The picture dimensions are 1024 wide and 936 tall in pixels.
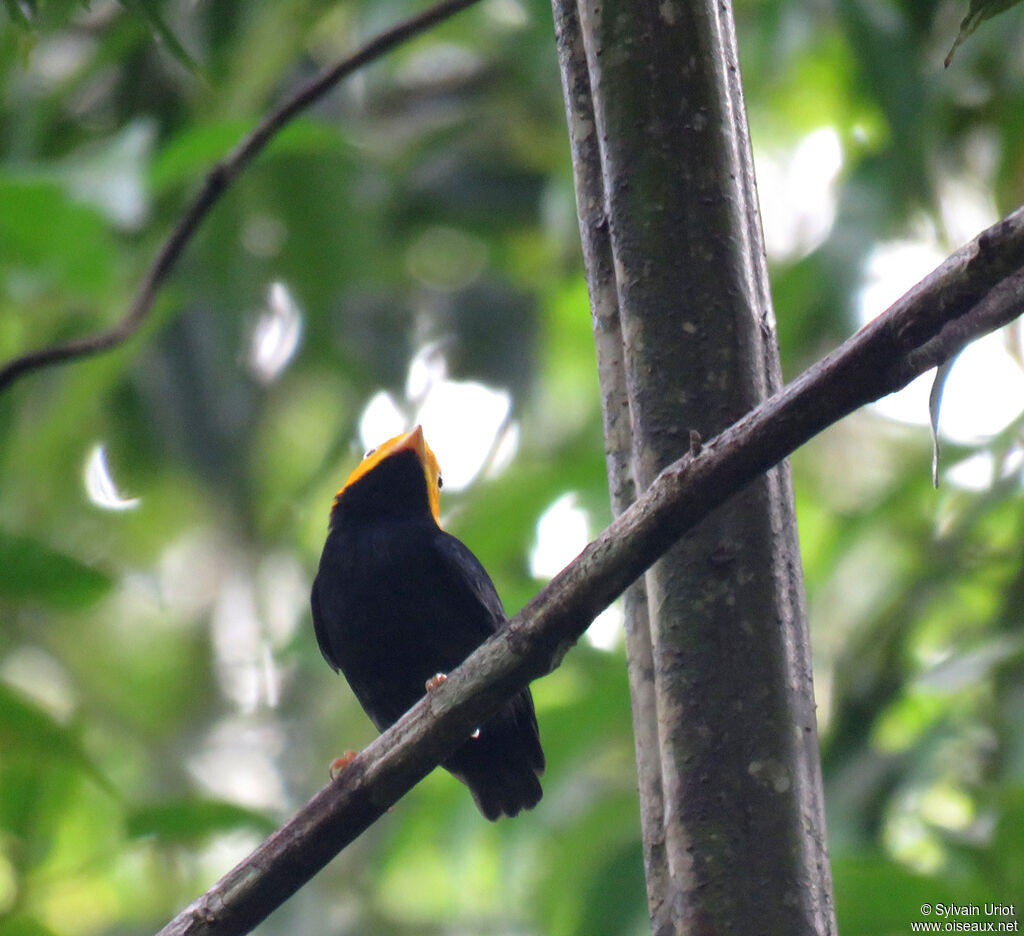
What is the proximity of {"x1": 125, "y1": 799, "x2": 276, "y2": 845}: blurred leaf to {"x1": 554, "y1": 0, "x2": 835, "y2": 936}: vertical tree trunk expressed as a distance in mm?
1638

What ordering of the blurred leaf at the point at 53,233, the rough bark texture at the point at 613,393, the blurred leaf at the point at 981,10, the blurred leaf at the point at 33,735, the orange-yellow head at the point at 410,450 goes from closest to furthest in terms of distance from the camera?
the blurred leaf at the point at 981,10, the rough bark texture at the point at 613,393, the blurred leaf at the point at 33,735, the blurred leaf at the point at 53,233, the orange-yellow head at the point at 410,450

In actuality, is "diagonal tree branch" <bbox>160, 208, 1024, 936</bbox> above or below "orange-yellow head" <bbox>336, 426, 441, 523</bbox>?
below

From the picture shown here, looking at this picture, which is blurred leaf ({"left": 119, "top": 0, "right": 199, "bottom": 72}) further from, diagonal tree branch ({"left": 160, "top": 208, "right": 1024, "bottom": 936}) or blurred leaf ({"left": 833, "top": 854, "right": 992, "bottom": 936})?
blurred leaf ({"left": 833, "top": 854, "right": 992, "bottom": 936})

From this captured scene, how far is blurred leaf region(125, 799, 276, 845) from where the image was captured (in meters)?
3.33

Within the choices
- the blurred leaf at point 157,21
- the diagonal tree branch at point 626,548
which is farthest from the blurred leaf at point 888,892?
the blurred leaf at point 157,21

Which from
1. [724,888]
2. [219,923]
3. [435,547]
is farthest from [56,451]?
[724,888]

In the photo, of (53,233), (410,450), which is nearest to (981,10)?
(53,233)

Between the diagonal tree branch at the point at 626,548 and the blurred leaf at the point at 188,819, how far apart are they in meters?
1.35

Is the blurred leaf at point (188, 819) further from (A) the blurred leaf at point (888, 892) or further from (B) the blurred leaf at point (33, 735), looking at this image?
(A) the blurred leaf at point (888, 892)

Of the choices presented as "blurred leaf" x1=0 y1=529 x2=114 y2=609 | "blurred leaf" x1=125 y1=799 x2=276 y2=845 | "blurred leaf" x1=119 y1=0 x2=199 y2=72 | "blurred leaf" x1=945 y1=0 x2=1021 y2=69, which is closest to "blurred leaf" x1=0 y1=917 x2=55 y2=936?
"blurred leaf" x1=125 y1=799 x2=276 y2=845

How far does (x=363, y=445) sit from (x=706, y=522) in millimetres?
4504

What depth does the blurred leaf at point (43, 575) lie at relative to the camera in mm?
2580

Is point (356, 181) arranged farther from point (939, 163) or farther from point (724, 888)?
point (724, 888)

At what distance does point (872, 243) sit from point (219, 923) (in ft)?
13.6
